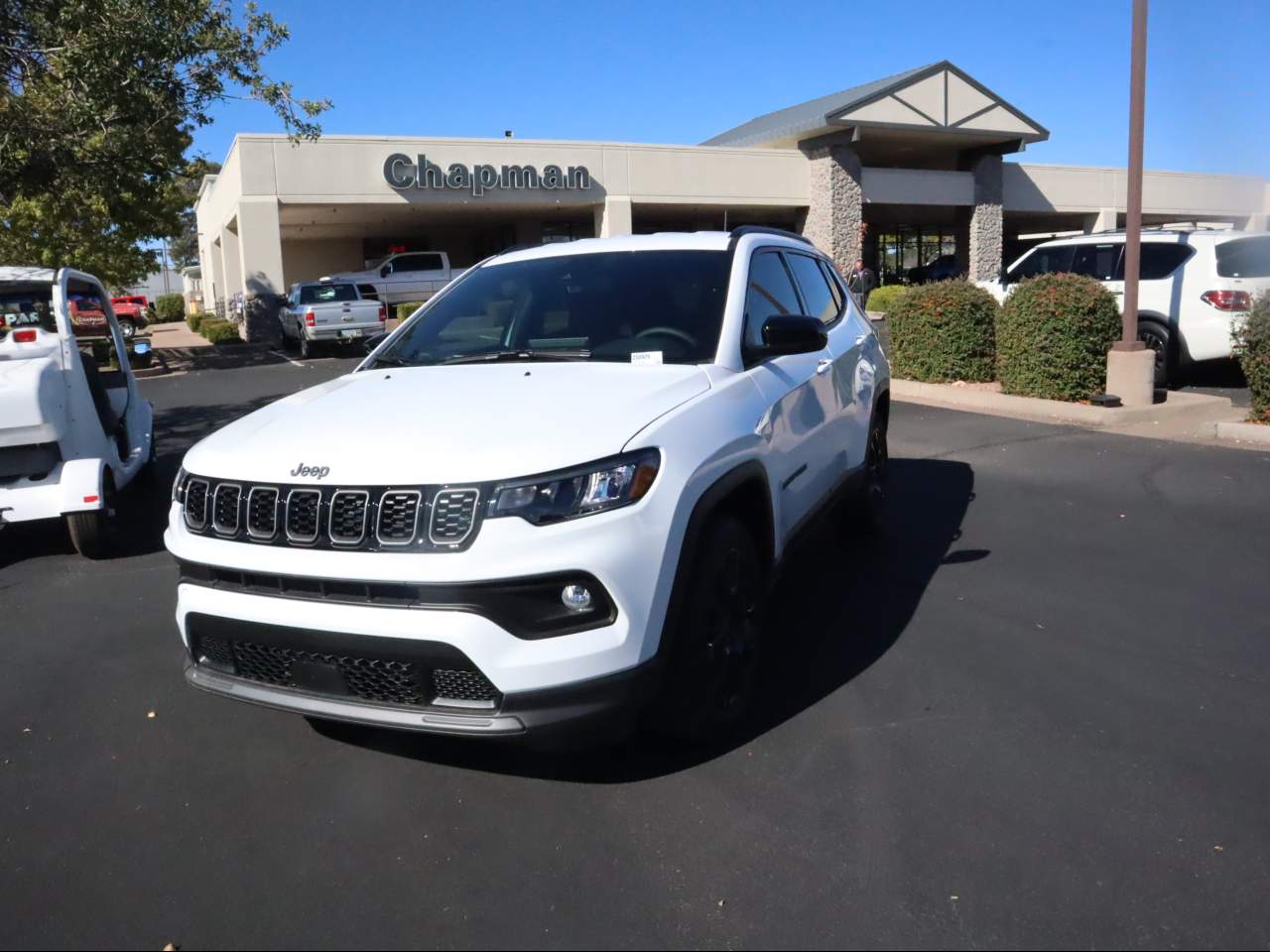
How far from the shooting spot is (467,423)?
133 inches

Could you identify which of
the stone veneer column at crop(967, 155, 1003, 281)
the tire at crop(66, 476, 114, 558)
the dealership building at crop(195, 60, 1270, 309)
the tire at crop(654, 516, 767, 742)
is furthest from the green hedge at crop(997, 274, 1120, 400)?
the stone veneer column at crop(967, 155, 1003, 281)

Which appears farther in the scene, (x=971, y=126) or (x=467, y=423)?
(x=971, y=126)

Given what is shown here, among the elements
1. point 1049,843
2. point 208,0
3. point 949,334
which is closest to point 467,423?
point 1049,843

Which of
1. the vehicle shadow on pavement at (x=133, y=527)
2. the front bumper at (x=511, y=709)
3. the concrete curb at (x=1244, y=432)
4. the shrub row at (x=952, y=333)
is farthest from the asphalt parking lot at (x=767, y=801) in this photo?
the shrub row at (x=952, y=333)

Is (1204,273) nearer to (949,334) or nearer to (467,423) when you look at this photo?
(949,334)

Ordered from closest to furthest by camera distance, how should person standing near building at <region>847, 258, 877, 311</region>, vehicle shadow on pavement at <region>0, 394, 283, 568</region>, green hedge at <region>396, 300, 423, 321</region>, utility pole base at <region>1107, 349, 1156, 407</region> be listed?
vehicle shadow on pavement at <region>0, 394, 283, 568</region> < utility pole base at <region>1107, 349, 1156, 407</region> < green hedge at <region>396, 300, 423, 321</region> < person standing near building at <region>847, 258, 877, 311</region>

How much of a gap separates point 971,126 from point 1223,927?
33.7m

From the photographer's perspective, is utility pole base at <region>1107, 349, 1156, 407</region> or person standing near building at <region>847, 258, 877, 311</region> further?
person standing near building at <region>847, 258, 877, 311</region>

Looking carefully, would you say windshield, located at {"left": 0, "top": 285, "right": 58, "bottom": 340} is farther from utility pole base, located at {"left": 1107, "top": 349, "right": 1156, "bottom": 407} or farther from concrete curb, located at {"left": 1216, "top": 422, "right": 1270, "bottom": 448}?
Answer: utility pole base, located at {"left": 1107, "top": 349, "right": 1156, "bottom": 407}

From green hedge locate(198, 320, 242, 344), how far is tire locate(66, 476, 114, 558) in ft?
79.4

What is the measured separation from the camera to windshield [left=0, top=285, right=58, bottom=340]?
7789 millimetres

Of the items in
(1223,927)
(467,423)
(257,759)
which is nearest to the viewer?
(1223,927)

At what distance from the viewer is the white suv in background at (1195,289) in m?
11.9

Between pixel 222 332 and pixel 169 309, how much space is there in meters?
27.0
